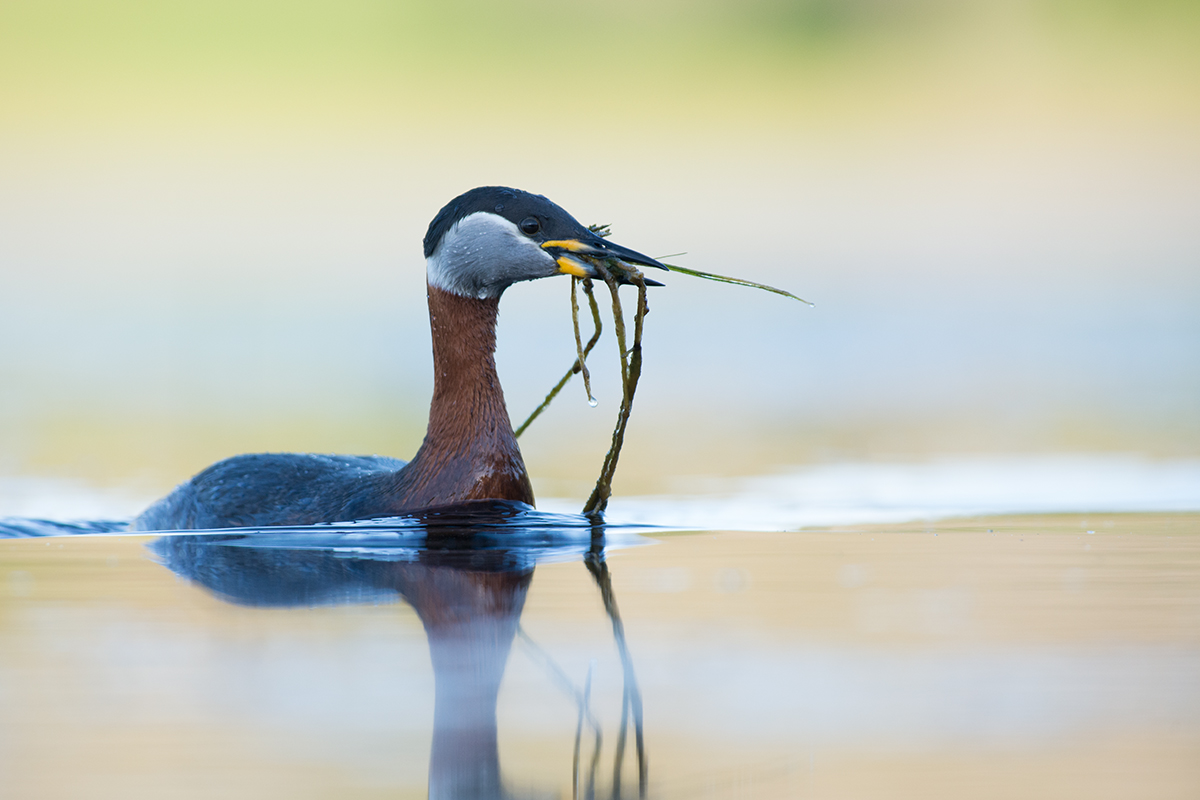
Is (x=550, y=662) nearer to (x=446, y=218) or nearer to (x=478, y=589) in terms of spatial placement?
(x=478, y=589)

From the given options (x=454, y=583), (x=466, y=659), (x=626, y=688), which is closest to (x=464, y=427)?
(x=454, y=583)

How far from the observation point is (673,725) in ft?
10.7

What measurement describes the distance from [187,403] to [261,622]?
9963 millimetres

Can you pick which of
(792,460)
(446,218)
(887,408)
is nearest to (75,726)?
(446,218)

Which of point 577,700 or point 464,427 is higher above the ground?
point 464,427

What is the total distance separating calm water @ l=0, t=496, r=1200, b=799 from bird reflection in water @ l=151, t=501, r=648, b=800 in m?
0.02

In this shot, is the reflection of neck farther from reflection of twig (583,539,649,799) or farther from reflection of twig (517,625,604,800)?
reflection of twig (583,539,649,799)

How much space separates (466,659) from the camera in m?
3.82

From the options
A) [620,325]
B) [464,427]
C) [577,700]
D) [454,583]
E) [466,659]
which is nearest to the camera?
[577,700]

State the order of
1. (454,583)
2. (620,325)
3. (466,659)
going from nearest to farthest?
1. (466,659)
2. (454,583)
3. (620,325)

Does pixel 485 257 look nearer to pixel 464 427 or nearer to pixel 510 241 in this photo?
pixel 510 241

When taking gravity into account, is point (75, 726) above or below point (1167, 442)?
below

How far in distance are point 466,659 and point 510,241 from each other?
321 centimetres

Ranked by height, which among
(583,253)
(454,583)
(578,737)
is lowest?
(578,737)
